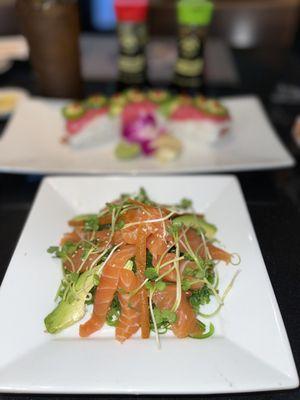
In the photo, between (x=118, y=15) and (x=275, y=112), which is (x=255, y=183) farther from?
(x=118, y=15)

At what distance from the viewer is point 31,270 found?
0.98m

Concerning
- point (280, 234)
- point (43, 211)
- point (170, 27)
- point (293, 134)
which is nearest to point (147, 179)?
point (43, 211)

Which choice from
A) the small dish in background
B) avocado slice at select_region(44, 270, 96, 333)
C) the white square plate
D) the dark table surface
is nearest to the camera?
the white square plate

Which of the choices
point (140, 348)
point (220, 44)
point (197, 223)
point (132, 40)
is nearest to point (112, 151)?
point (132, 40)

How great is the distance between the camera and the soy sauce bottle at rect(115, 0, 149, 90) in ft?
5.75

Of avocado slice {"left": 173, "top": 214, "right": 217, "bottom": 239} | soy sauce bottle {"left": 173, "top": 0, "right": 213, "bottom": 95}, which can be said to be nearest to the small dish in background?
soy sauce bottle {"left": 173, "top": 0, "right": 213, "bottom": 95}

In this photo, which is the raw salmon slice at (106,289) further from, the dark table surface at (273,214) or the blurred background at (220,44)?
the blurred background at (220,44)

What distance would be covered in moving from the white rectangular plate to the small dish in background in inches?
3.6

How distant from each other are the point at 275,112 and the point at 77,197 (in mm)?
1162

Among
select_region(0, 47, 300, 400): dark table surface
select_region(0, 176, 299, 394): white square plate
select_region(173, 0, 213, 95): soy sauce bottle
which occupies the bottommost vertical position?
select_region(0, 47, 300, 400): dark table surface

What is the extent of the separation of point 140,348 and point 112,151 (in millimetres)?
997

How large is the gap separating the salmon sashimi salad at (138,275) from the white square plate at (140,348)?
0.09ft

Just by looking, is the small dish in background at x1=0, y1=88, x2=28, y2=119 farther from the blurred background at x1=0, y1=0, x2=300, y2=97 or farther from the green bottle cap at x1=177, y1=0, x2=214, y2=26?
the green bottle cap at x1=177, y1=0, x2=214, y2=26

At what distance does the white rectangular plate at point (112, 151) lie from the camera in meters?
1.44
